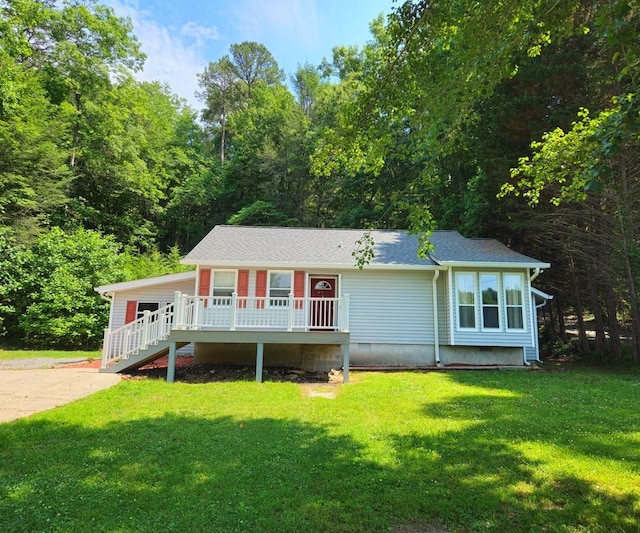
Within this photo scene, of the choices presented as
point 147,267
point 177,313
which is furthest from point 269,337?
point 147,267

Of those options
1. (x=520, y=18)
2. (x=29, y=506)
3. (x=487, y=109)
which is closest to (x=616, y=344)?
(x=487, y=109)

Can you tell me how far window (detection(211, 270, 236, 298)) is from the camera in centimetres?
1180

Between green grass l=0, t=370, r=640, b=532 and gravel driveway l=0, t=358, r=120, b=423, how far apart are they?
0.59m

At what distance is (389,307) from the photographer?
38.7 ft

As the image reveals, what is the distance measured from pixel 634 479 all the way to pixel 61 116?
26794 mm

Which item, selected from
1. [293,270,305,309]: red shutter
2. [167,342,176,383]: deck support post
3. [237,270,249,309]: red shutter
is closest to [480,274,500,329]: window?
[293,270,305,309]: red shutter

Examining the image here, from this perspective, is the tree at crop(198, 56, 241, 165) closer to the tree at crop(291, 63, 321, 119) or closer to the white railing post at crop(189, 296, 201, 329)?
the tree at crop(291, 63, 321, 119)

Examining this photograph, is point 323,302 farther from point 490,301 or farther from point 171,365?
point 490,301

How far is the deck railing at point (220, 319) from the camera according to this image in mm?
9336

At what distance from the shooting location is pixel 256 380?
8.98 meters

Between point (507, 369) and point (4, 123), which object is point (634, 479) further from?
point (4, 123)

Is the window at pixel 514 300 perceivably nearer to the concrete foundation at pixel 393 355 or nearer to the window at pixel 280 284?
the concrete foundation at pixel 393 355

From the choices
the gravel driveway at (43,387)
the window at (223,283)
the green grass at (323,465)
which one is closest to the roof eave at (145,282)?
the window at (223,283)

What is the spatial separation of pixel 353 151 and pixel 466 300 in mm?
7755
